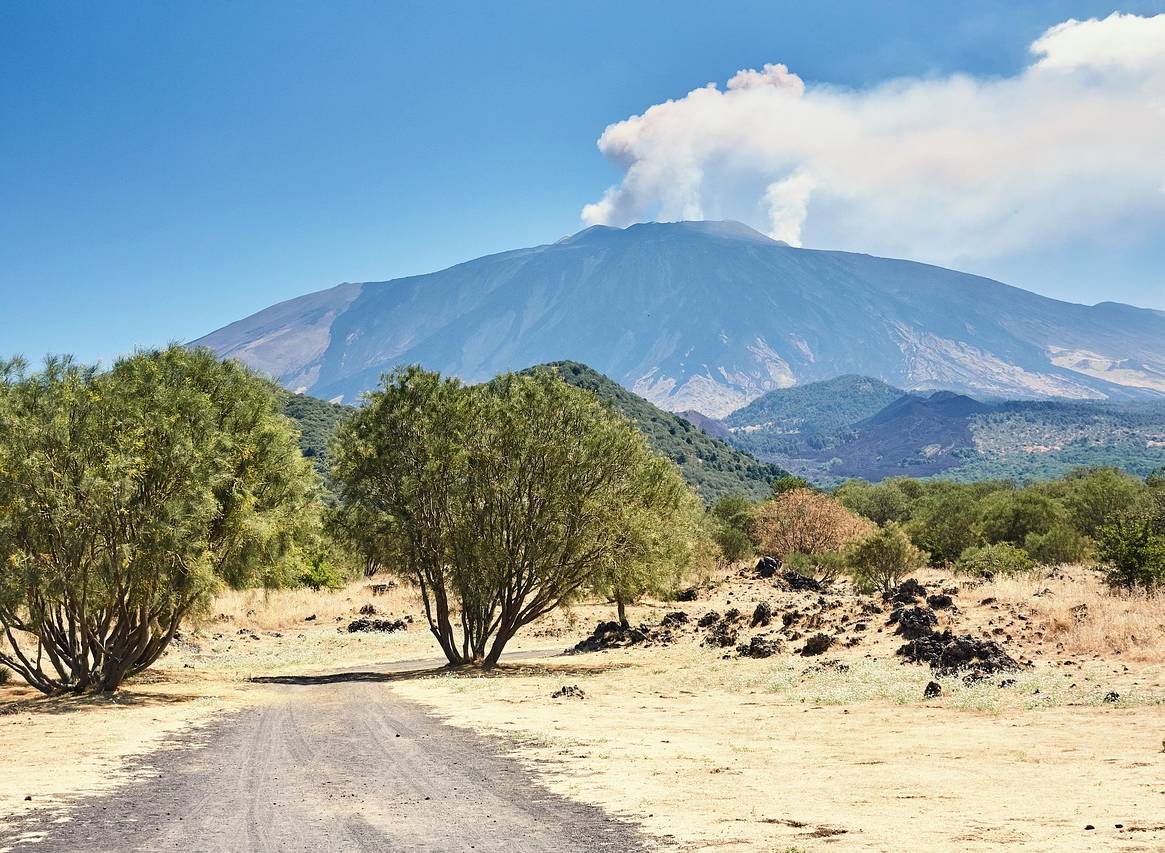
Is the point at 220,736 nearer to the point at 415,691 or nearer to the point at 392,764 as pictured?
the point at 392,764

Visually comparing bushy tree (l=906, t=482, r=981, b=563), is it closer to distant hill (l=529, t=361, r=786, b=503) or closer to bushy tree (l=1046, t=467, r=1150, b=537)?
bushy tree (l=1046, t=467, r=1150, b=537)

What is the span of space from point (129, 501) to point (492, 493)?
11.0 meters

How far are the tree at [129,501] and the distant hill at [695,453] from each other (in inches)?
5048

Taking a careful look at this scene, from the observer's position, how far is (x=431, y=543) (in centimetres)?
3081

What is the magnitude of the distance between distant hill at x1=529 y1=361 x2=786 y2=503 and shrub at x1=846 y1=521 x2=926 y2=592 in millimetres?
102124

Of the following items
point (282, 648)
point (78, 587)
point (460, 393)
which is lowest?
point (282, 648)

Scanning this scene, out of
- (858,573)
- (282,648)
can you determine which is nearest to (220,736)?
(282,648)

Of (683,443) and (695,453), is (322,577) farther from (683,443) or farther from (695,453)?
(683,443)

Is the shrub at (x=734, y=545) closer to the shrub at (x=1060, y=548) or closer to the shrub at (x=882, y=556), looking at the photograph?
the shrub at (x=1060, y=548)

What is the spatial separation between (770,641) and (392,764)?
19.2 metres

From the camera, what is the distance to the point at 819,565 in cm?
6331

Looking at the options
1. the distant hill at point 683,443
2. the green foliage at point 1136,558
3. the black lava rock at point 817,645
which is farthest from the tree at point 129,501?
the distant hill at point 683,443

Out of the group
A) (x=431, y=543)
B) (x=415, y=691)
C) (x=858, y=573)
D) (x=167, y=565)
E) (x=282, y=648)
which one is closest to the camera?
(x=167, y=565)

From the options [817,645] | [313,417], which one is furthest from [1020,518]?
[313,417]
